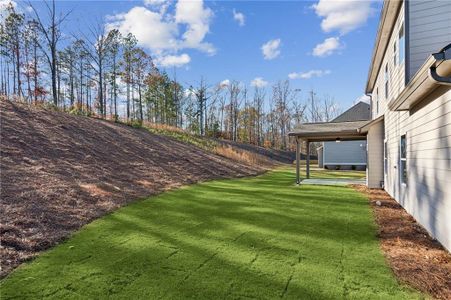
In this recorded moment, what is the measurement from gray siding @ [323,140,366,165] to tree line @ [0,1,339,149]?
4.46m

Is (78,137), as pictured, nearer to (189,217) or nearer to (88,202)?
(88,202)

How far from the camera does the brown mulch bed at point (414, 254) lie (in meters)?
3.17

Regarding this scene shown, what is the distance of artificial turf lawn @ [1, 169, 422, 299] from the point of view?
2.99 metres

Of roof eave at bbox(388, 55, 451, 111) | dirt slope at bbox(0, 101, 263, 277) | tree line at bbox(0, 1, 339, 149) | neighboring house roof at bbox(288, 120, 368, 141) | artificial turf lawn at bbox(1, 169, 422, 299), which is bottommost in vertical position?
artificial turf lawn at bbox(1, 169, 422, 299)

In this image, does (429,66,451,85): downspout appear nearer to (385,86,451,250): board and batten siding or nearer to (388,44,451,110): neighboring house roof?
(388,44,451,110): neighboring house roof

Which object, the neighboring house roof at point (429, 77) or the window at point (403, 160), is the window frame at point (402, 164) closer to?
the window at point (403, 160)

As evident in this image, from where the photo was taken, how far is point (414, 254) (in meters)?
4.09

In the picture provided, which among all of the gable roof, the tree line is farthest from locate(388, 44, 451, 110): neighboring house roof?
the gable roof

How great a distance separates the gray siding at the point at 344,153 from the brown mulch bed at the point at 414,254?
18132 mm

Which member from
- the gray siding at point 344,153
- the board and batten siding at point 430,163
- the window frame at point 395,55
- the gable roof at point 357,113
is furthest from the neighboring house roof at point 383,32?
the gable roof at point 357,113

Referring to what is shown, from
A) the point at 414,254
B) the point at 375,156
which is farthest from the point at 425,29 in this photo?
the point at 375,156

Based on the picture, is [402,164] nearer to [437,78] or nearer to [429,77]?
[429,77]

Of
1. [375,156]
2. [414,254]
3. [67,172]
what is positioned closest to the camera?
[414,254]

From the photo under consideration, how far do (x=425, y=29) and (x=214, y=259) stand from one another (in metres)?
6.21
